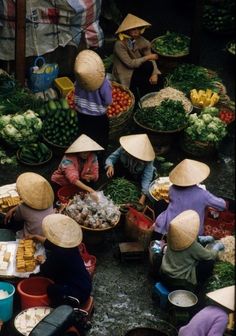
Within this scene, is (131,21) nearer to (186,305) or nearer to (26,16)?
(26,16)

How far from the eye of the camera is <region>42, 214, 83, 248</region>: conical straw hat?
694 cm

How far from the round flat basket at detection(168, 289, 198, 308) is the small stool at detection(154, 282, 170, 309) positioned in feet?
0.24

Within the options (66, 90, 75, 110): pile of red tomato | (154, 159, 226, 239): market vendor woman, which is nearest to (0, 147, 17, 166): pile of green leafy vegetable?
(66, 90, 75, 110): pile of red tomato

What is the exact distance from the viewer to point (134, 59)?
10.2m

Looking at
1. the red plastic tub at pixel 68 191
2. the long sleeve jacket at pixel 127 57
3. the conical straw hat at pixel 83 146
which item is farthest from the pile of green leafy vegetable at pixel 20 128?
the long sleeve jacket at pixel 127 57

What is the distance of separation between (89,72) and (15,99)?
1.68 m

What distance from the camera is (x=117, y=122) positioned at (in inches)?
385

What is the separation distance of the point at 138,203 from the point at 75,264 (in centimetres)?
163

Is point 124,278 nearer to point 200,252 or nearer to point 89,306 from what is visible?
point 89,306

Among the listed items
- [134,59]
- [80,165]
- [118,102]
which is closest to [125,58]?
[134,59]

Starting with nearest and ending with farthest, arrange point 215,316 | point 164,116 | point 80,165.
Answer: point 215,316 < point 80,165 < point 164,116

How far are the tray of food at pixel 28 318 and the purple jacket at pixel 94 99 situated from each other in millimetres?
2688

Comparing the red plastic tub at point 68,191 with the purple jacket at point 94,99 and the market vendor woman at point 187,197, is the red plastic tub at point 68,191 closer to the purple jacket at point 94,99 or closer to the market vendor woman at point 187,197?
the purple jacket at point 94,99

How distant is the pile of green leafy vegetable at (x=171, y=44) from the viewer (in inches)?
448
